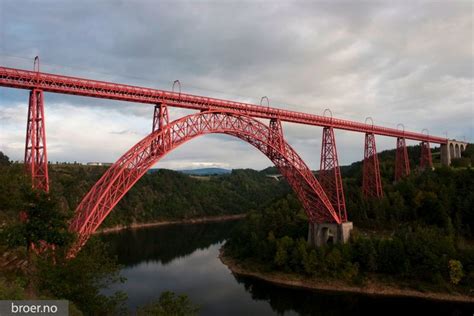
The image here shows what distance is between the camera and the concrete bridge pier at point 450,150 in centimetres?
4881

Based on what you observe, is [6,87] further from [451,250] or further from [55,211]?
[451,250]

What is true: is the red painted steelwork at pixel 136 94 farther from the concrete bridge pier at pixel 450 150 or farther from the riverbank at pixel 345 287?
the concrete bridge pier at pixel 450 150

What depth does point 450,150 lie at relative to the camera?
165ft

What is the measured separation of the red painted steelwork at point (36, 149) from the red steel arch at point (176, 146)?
2247 mm

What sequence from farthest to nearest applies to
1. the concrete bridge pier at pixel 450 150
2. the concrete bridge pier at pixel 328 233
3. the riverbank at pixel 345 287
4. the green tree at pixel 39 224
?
the concrete bridge pier at pixel 450 150 < the concrete bridge pier at pixel 328 233 < the riverbank at pixel 345 287 < the green tree at pixel 39 224

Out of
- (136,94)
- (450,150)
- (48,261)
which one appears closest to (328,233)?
(136,94)

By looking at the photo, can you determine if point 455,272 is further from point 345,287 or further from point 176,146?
point 176,146

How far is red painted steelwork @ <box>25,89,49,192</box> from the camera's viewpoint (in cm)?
1481

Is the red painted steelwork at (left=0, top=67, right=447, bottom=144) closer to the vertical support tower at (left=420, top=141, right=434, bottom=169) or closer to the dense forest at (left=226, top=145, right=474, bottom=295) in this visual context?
the dense forest at (left=226, top=145, right=474, bottom=295)

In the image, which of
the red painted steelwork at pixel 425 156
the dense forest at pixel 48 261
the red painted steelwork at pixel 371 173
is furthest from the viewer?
the red painted steelwork at pixel 425 156

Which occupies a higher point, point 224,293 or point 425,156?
point 425,156

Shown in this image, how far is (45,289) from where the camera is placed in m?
12.0

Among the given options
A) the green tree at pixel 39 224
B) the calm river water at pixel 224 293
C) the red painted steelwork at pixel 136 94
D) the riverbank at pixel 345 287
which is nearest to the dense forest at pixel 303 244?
the green tree at pixel 39 224

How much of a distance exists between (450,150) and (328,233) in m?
29.8
